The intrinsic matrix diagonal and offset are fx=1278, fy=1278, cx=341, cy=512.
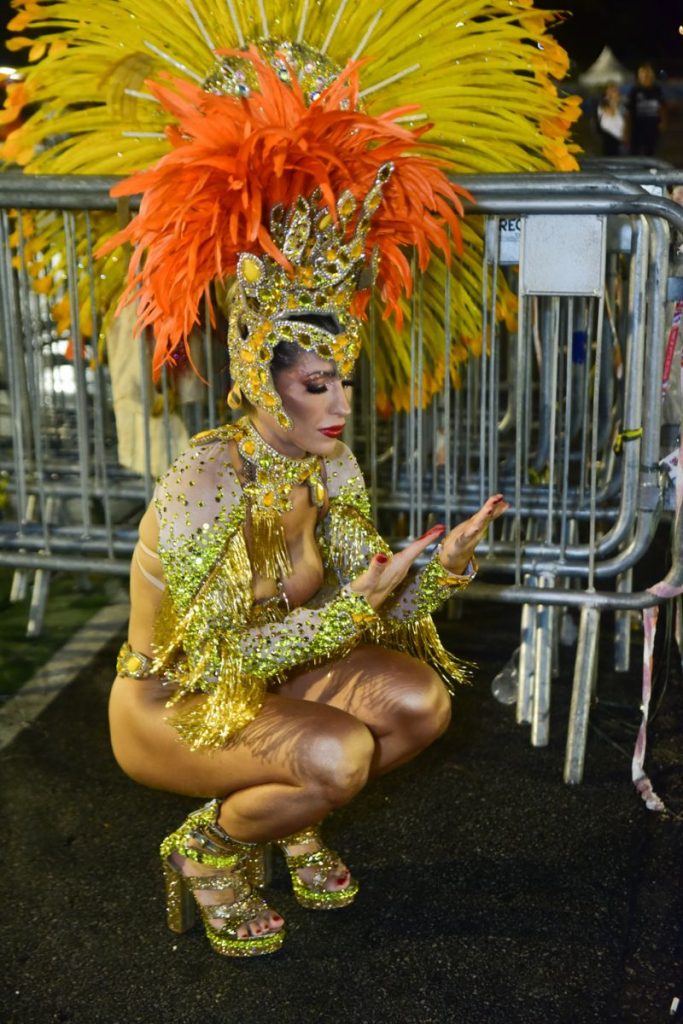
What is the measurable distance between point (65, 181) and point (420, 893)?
2.13m

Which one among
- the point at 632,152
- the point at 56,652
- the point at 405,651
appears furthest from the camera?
the point at 632,152

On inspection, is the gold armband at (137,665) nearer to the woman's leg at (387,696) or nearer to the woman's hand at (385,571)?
the woman's leg at (387,696)

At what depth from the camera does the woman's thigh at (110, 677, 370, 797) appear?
2.83 metres

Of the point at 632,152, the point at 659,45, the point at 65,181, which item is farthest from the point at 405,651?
the point at 659,45

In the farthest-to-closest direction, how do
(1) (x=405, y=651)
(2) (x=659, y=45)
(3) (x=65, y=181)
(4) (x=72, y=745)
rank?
1. (2) (x=659, y=45)
2. (4) (x=72, y=745)
3. (3) (x=65, y=181)
4. (1) (x=405, y=651)

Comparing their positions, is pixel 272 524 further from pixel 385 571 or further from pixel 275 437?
pixel 385 571

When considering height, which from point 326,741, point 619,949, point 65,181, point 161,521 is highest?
point 65,181

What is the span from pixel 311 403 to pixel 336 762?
79 cm

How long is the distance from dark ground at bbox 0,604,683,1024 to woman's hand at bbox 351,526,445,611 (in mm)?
892

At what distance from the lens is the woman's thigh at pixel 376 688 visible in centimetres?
304

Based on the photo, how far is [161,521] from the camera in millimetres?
2812

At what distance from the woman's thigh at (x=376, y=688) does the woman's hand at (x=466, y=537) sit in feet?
0.95

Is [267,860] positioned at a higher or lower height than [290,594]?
lower

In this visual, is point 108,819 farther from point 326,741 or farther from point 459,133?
point 459,133
